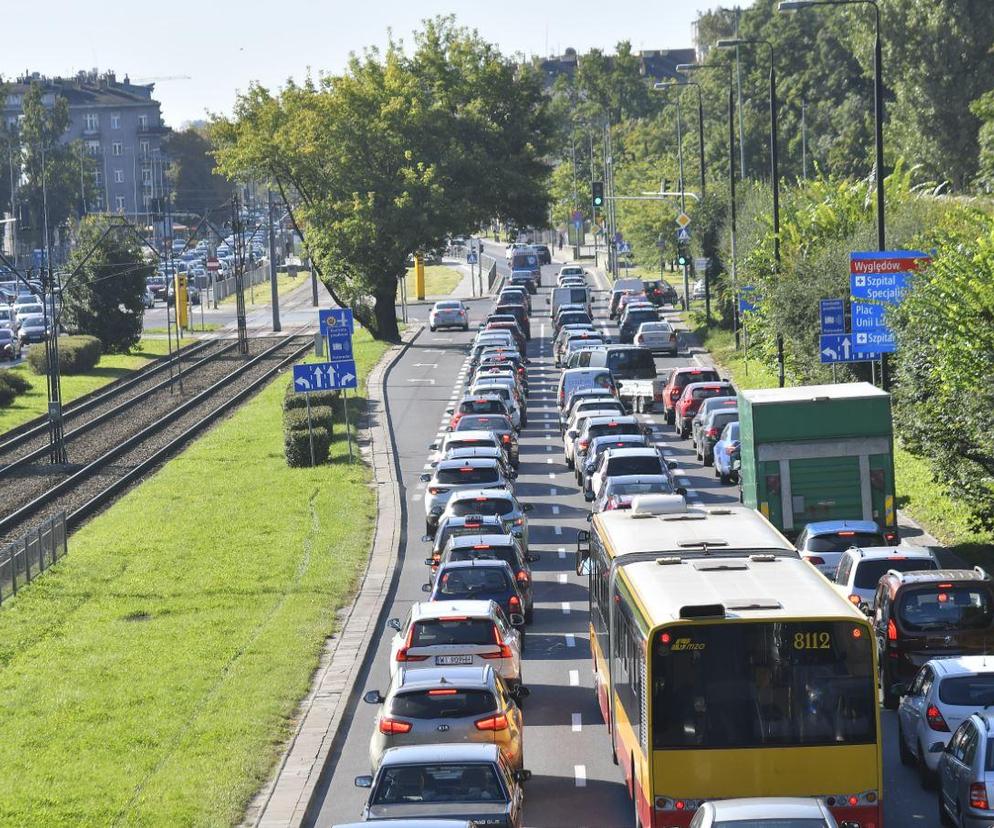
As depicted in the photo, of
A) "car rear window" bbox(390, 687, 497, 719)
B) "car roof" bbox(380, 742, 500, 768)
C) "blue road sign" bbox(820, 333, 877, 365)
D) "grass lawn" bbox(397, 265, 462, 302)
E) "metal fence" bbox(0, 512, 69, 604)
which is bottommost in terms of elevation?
"metal fence" bbox(0, 512, 69, 604)

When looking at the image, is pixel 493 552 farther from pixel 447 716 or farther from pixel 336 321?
pixel 336 321

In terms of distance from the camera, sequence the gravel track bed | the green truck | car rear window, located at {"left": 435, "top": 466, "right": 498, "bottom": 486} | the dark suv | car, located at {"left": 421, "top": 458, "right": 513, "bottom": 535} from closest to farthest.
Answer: the dark suv < the green truck < car, located at {"left": 421, "top": 458, "right": 513, "bottom": 535} < car rear window, located at {"left": 435, "top": 466, "right": 498, "bottom": 486} < the gravel track bed

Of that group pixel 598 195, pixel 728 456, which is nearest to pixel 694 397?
pixel 728 456

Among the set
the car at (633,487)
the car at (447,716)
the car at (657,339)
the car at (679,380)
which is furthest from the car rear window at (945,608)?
the car at (657,339)

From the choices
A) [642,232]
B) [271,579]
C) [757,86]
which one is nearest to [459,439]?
[271,579]

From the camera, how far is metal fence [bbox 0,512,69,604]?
3078cm

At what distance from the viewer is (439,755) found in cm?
1477

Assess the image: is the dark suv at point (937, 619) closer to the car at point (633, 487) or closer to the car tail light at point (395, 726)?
the car tail light at point (395, 726)

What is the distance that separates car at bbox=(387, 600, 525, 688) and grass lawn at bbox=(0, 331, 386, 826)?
75.5 inches

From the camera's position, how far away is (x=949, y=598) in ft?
67.3

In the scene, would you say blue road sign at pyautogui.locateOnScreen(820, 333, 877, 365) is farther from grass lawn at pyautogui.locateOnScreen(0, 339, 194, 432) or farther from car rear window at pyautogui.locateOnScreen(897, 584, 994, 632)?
grass lawn at pyautogui.locateOnScreen(0, 339, 194, 432)

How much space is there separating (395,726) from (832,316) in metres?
25.4

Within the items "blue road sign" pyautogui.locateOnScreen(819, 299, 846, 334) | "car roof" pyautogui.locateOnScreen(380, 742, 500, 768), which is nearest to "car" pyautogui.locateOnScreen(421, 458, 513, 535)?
"blue road sign" pyautogui.locateOnScreen(819, 299, 846, 334)

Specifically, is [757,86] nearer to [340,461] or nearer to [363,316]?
[363,316]
